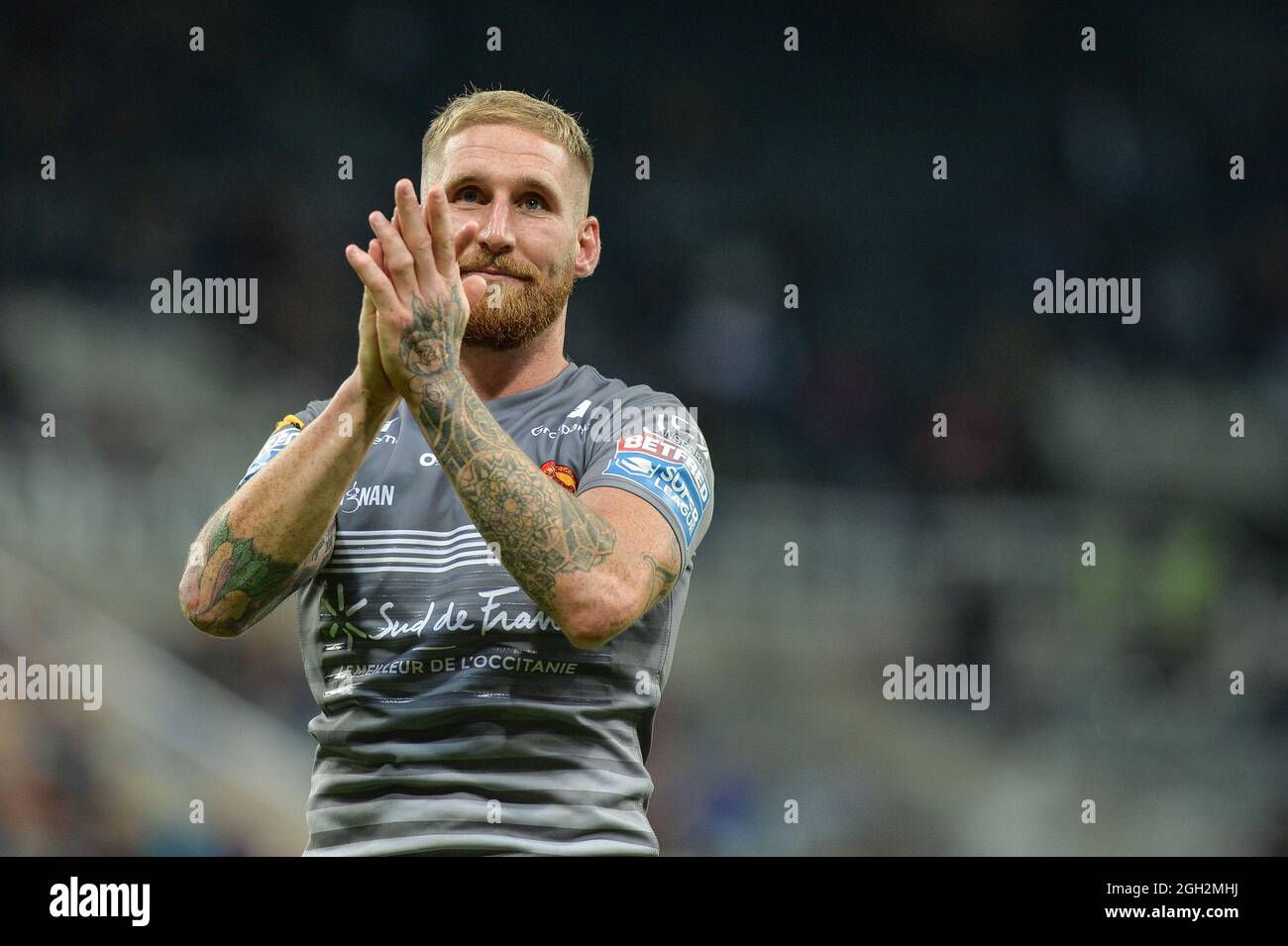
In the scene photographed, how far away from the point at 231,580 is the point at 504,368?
737 millimetres

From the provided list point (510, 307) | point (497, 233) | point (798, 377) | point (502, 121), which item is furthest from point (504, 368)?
point (798, 377)

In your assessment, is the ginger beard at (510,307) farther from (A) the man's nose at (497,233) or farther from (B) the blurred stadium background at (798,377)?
(B) the blurred stadium background at (798,377)

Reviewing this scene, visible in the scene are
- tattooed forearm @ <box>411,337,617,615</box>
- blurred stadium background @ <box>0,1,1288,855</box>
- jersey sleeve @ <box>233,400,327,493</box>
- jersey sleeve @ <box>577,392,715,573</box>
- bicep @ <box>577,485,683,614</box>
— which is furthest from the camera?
blurred stadium background @ <box>0,1,1288,855</box>

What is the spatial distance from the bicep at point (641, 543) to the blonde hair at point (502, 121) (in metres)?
0.86

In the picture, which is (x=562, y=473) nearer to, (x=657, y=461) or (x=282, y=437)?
(x=657, y=461)

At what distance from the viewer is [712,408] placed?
7.46m

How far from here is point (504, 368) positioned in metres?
2.94

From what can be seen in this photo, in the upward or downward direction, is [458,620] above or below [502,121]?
below

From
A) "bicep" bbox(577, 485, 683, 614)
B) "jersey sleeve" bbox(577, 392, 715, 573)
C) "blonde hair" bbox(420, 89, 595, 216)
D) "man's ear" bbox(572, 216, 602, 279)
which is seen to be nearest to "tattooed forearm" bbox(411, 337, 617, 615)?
"bicep" bbox(577, 485, 683, 614)

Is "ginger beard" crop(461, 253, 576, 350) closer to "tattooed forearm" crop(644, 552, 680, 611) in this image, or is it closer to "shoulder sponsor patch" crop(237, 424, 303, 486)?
"shoulder sponsor patch" crop(237, 424, 303, 486)

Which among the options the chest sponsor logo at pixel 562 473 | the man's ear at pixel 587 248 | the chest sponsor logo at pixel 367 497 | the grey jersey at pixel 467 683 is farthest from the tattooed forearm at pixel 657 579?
the man's ear at pixel 587 248

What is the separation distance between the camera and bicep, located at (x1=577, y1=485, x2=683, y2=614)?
→ 245 cm

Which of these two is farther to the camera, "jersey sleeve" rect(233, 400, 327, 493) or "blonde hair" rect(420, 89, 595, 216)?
"blonde hair" rect(420, 89, 595, 216)

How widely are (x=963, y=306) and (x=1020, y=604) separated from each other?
1728 millimetres
